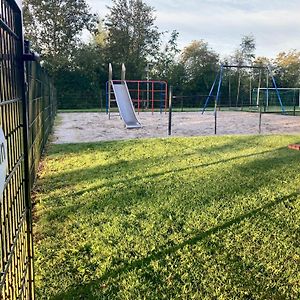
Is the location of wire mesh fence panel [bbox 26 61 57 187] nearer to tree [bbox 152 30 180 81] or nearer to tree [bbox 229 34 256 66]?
tree [bbox 152 30 180 81]

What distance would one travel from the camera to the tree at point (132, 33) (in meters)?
24.6

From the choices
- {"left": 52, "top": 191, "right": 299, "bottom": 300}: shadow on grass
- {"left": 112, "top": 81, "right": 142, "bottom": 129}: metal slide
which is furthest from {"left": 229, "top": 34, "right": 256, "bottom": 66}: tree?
{"left": 52, "top": 191, "right": 299, "bottom": 300}: shadow on grass

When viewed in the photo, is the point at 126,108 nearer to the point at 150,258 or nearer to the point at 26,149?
the point at 150,258

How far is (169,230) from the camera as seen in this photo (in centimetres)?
263

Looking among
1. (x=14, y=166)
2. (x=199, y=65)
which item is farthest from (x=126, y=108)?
(x=199, y=65)

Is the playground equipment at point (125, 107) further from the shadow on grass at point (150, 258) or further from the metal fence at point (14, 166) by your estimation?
the metal fence at point (14, 166)

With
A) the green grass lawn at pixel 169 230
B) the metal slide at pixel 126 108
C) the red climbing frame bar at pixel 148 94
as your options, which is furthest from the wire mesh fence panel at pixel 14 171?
the red climbing frame bar at pixel 148 94

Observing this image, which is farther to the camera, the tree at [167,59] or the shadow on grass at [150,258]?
the tree at [167,59]

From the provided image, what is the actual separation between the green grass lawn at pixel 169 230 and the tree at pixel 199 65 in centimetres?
2074

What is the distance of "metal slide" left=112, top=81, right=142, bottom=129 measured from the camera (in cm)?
1021

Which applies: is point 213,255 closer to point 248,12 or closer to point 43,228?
point 43,228

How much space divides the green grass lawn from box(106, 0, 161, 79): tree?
20.8 metres

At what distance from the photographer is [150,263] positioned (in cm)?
217

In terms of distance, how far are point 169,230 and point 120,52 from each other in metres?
23.3
